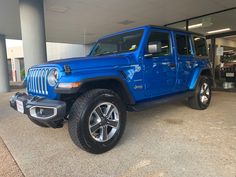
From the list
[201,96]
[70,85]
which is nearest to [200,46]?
[201,96]

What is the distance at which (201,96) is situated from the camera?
4.66m

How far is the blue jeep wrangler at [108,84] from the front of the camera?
2.40m

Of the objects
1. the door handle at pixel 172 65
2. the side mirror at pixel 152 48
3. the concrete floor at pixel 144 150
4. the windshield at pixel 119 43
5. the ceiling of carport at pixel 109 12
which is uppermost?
the ceiling of carport at pixel 109 12

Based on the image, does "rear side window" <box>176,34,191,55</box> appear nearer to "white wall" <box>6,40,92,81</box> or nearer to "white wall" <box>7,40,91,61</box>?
"white wall" <box>6,40,92,81</box>

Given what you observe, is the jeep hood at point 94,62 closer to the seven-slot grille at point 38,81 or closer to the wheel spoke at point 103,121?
the seven-slot grille at point 38,81

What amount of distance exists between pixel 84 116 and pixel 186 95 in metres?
2.56

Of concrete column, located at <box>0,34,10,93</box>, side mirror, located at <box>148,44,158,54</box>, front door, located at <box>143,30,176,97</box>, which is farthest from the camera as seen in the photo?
concrete column, located at <box>0,34,10,93</box>

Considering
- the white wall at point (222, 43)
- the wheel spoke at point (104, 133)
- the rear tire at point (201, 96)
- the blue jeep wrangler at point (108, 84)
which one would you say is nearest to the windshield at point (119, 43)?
the blue jeep wrangler at point (108, 84)

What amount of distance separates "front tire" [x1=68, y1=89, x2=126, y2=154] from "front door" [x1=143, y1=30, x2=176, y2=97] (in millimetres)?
824

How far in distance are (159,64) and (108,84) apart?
109 centimetres

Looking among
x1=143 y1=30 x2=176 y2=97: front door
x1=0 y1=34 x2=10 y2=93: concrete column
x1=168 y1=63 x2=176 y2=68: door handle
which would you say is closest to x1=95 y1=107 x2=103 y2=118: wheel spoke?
x1=143 y1=30 x2=176 y2=97: front door

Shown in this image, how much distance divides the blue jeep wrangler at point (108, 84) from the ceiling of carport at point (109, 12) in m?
2.80

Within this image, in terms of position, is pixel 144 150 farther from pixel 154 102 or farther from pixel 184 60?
pixel 184 60

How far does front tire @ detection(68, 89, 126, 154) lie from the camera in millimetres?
2383
